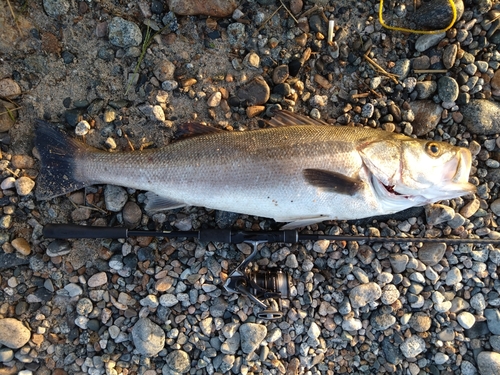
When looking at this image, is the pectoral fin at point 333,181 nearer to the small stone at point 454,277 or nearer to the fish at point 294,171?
the fish at point 294,171

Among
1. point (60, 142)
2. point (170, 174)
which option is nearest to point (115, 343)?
point (170, 174)

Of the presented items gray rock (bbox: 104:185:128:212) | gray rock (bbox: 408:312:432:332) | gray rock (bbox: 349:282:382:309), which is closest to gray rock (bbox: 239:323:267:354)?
gray rock (bbox: 349:282:382:309)

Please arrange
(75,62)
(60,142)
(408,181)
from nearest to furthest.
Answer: (408,181)
(60,142)
(75,62)

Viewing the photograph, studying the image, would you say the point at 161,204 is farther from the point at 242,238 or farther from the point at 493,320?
the point at 493,320

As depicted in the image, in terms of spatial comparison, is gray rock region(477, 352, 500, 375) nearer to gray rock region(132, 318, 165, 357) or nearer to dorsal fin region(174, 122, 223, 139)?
gray rock region(132, 318, 165, 357)

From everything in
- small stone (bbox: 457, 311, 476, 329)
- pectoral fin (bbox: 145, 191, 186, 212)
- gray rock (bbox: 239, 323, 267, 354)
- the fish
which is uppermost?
the fish

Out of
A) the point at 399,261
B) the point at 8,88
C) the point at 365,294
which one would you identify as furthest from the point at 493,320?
the point at 8,88

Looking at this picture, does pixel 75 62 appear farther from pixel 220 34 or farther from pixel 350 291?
pixel 350 291
